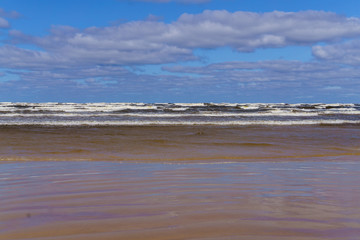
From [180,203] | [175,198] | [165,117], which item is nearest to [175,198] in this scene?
[175,198]

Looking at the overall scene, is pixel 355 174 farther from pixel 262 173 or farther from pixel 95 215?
pixel 95 215

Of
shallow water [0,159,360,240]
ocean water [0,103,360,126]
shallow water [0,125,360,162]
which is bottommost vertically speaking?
shallow water [0,159,360,240]

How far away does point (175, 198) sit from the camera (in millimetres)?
4488

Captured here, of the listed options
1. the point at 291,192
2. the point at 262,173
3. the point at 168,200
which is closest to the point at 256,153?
the point at 262,173

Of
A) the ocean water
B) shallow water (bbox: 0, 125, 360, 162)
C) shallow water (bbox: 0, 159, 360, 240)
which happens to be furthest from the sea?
the ocean water

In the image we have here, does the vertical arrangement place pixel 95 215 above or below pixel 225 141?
below

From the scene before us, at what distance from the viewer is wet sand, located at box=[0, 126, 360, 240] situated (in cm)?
325

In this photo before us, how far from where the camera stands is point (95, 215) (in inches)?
146

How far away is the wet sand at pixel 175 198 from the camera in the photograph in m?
3.25

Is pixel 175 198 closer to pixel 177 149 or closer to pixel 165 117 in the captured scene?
pixel 177 149

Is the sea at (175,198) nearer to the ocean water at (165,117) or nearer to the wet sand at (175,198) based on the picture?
the wet sand at (175,198)

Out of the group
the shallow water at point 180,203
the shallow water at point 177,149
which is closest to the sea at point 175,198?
the shallow water at point 180,203

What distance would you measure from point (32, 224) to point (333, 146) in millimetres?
10077

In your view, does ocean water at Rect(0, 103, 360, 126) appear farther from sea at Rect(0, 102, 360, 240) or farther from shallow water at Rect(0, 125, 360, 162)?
sea at Rect(0, 102, 360, 240)
